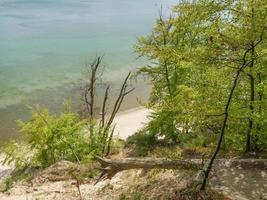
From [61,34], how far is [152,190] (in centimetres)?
5644

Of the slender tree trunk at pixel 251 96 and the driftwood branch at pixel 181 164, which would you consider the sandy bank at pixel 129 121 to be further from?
the slender tree trunk at pixel 251 96

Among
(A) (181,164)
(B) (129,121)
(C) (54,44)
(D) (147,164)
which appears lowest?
(B) (129,121)

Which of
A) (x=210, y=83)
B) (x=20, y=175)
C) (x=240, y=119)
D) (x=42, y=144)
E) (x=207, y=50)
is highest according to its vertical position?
(x=207, y=50)

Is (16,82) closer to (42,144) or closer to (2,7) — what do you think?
(42,144)

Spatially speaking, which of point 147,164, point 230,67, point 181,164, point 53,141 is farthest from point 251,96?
point 53,141

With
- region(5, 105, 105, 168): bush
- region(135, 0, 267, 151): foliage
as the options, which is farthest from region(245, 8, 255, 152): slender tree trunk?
region(5, 105, 105, 168): bush

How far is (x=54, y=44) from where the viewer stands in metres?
59.5

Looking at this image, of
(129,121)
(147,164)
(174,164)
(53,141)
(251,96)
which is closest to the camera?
(251,96)

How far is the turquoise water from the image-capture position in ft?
138

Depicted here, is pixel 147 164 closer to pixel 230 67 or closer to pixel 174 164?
pixel 174 164

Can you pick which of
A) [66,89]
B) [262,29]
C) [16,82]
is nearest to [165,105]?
[262,29]

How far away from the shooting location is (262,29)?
10.8m

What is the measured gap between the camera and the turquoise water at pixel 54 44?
42.0m

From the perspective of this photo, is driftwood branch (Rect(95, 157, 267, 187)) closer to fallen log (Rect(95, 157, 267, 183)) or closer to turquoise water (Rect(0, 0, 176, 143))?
fallen log (Rect(95, 157, 267, 183))
